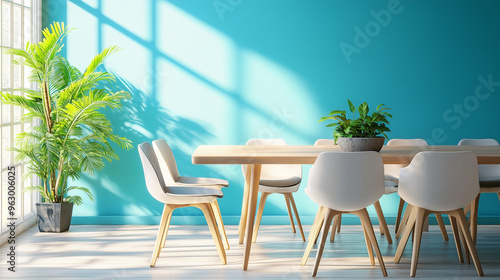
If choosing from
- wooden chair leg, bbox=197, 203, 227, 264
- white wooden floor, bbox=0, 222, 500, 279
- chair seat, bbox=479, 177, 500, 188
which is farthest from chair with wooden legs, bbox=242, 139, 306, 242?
chair seat, bbox=479, 177, 500, 188

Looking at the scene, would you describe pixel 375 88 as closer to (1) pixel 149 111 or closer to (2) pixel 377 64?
(2) pixel 377 64

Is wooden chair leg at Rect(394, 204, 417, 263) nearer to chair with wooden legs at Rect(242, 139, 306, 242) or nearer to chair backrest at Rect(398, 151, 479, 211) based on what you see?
chair backrest at Rect(398, 151, 479, 211)

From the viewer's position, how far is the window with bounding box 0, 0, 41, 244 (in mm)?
4156

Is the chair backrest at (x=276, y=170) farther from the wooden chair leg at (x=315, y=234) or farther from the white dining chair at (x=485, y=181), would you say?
the white dining chair at (x=485, y=181)

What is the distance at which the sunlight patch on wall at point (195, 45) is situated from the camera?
197 inches

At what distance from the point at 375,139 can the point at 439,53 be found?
205cm

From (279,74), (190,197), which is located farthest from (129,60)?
(190,197)

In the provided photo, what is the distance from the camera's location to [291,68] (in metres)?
5.05

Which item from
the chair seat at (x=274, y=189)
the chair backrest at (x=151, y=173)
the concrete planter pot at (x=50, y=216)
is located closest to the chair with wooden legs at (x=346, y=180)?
the chair seat at (x=274, y=189)

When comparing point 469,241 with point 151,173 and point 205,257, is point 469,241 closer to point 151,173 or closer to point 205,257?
point 205,257

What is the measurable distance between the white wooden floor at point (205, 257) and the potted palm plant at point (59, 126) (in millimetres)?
321

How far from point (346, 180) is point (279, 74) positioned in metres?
2.10

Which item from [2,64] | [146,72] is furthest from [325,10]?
[2,64]

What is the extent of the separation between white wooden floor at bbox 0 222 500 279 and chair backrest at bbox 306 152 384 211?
508 mm
